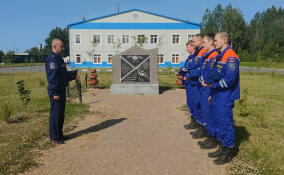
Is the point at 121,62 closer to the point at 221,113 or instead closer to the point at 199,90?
the point at 199,90

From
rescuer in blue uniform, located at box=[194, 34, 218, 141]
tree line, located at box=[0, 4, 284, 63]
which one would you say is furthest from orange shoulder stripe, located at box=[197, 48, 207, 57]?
tree line, located at box=[0, 4, 284, 63]

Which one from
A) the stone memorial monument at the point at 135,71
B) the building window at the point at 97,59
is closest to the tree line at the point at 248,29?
the building window at the point at 97,59

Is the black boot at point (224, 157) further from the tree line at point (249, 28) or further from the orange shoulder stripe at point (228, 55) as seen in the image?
the tree line at point (249, 28)

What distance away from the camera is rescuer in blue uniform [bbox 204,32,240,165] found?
11.2ft

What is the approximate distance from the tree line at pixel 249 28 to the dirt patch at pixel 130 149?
45.9m

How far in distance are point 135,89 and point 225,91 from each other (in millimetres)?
7093

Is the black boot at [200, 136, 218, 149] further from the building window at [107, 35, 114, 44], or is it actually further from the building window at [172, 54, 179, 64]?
the building window at [172, 54, 179, 64]

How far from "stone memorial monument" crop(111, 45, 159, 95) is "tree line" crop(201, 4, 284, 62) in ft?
136

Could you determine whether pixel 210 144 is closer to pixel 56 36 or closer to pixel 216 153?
Answer: pixel 216 153

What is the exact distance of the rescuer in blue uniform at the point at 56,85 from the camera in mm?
4307

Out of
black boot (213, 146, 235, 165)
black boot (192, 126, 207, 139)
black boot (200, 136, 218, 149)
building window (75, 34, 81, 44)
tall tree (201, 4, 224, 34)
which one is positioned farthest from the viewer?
tall tree (201, 4, 224, 34)

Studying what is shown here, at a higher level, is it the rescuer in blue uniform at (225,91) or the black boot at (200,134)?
the rescuer in blue uniform at (225,91)

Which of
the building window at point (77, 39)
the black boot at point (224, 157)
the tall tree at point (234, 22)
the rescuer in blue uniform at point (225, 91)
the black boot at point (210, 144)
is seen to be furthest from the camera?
the tall tree at point (234, 22)

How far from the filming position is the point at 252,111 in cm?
722
